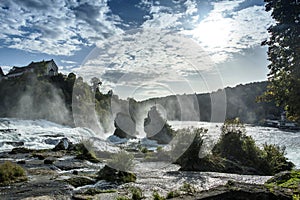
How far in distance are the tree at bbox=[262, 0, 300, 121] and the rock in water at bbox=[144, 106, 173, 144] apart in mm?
28773

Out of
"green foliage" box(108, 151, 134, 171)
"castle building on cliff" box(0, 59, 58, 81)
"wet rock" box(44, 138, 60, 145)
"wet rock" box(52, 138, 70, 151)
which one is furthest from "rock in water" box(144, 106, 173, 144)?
"castle building on cliff" box(0, 59, 58, 81)

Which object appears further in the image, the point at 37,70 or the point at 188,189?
the point at 37,70

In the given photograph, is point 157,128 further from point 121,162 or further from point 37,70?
point 37,70

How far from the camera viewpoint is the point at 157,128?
42562mm

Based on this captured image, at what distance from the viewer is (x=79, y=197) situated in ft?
31.9

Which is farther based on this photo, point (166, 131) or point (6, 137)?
point (166, 131)

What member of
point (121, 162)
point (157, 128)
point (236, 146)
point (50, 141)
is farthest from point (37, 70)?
point (121, 162)

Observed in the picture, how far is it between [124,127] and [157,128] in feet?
30.7

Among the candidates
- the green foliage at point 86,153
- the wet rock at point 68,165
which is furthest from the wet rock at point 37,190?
the green foliage at point 86,153

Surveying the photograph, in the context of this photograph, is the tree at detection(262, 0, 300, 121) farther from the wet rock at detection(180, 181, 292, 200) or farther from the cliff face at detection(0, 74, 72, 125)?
the cliff face at detection(0, 74, 72, 125)

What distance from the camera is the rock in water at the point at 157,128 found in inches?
1609

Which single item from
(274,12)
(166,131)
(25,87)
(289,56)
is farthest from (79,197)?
(25,87)

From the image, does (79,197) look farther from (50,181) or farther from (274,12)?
(274,12)

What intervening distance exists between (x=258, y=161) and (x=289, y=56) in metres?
9.99
